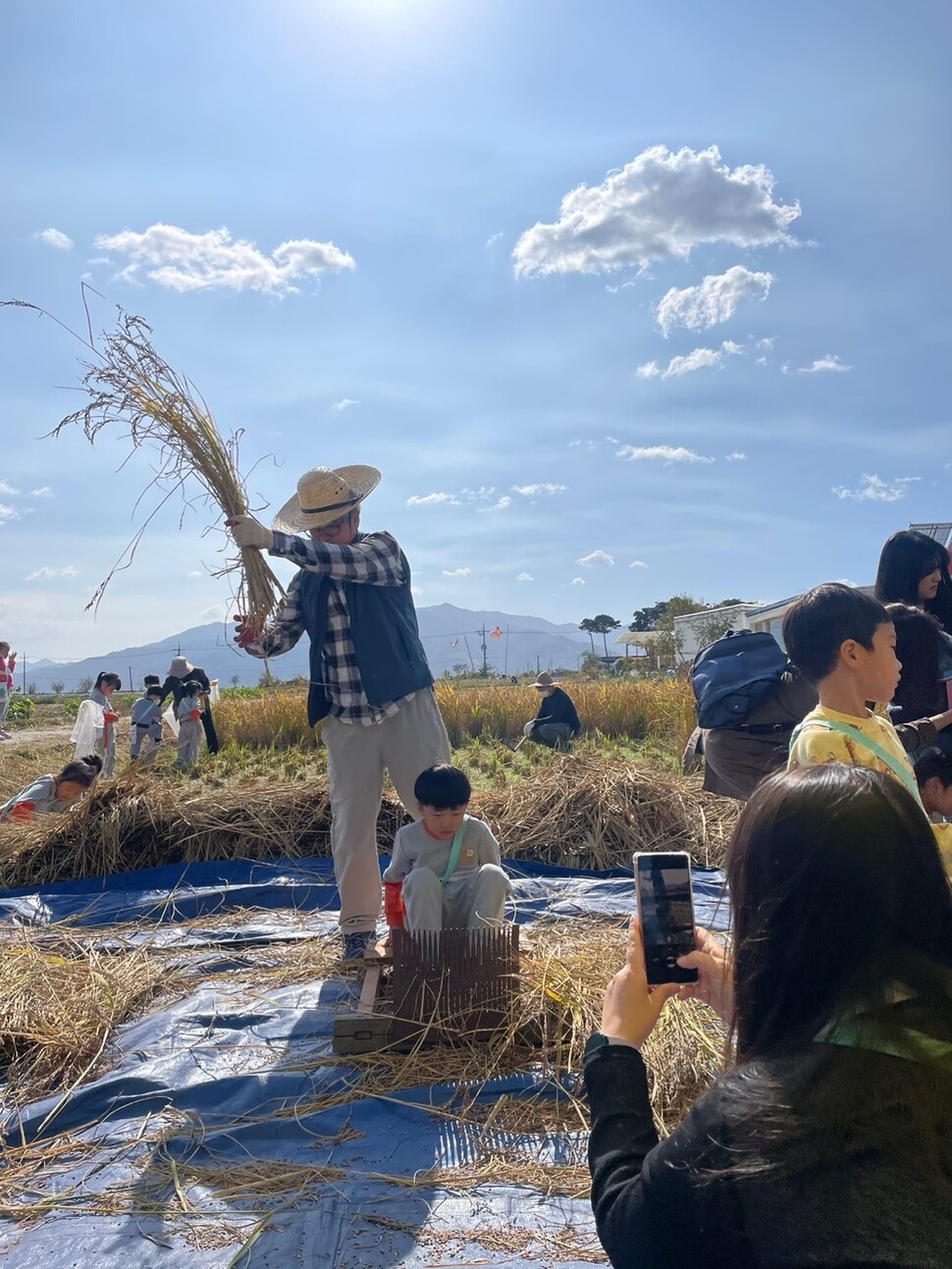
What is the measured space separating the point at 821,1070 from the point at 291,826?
5343mm

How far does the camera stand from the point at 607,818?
594 centimetres

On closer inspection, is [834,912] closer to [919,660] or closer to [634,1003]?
[634,1003]

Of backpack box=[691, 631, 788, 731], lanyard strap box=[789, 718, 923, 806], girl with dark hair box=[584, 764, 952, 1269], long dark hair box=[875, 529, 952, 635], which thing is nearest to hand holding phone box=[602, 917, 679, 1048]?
girl with dark hair box=[584, 764, 952, 1269]

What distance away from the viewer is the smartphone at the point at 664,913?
1.38 m

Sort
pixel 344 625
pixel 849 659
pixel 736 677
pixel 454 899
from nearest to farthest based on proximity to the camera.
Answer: pixel 849 659 → pixel 454 899 → pixel 736 677 → pixel 344 625

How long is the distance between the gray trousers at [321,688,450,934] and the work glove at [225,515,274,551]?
0.87 metres

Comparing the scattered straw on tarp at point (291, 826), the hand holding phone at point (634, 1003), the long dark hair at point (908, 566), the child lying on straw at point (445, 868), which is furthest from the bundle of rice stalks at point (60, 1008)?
the long dark hair at point (908, 566)

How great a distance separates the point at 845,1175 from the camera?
91cm

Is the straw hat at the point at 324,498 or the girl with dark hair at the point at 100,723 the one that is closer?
the straw hat at the point at 324,498

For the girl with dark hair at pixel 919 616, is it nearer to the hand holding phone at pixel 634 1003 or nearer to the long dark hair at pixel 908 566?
the long dark hair at pixel 908 566

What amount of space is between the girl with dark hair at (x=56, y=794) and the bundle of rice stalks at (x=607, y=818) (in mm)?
2523

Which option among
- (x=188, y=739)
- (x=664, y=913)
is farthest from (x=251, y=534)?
(x=188, y=739)

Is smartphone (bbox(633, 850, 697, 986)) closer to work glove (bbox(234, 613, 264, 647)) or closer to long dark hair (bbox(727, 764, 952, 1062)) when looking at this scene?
long dark hair (bbox(727, 764, 952, 1062))

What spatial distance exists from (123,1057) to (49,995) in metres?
0.46
